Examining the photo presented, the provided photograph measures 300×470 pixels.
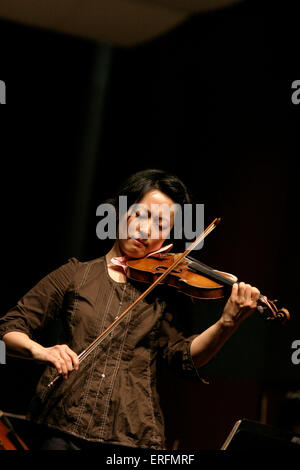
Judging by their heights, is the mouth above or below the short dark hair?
below

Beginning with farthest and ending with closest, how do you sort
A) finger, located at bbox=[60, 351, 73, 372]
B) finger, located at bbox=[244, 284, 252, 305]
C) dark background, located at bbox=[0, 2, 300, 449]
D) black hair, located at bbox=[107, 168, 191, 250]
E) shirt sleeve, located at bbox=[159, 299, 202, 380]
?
dark background, located at bbox=[0, 2, 300, 449]
black hair, located at bbox=[107, 168, 191, 250]
shirt sleeve, located at bbox=[159, 299, 202, 380]
finger, located at bbox=[244, 284, 252, 305]
finger, located at bbox=[60, 351, 73, 372]

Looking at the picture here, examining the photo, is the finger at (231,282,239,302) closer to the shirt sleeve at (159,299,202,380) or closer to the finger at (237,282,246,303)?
the finger at (237,282,246,303)

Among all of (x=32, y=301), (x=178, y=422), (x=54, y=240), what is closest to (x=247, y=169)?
(x=54, y=240)

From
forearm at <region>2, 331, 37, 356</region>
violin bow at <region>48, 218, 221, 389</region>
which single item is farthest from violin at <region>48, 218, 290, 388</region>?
forearm at <region>2, 331, 37, 356</region>

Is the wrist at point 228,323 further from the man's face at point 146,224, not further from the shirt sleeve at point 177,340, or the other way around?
the man's face at point 146,224

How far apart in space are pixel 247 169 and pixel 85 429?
148 cm

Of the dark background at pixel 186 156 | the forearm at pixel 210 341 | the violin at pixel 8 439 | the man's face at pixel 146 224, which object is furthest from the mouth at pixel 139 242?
the dark background at pixel 186 156

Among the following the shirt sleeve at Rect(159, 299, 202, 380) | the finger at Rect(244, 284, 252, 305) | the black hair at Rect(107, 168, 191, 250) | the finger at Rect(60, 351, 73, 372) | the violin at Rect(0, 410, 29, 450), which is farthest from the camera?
the black hair at Rect(107, 168, 191, 250)

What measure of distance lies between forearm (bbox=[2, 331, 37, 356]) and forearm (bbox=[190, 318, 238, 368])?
16.5 inches

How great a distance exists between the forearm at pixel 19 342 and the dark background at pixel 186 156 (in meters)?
1.10

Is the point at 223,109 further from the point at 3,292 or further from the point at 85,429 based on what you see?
the point at 85,429

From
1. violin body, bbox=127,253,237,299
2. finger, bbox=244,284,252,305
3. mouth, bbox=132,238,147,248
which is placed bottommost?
finger, bbox=244,284,252,305

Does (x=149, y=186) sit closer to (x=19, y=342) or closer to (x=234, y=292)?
(x=234, y=292)

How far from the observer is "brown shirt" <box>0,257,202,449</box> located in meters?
1.49
